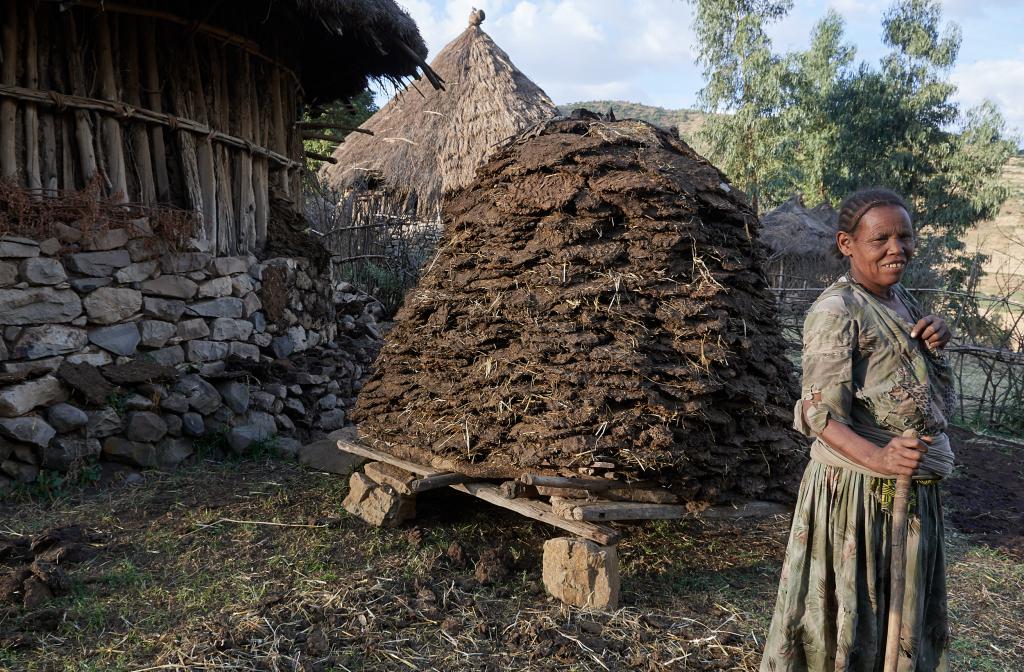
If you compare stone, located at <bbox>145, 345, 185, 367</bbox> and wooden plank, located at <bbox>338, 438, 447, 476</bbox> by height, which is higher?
stone, located at <bbox>145, 345, 185, 367</bbox>

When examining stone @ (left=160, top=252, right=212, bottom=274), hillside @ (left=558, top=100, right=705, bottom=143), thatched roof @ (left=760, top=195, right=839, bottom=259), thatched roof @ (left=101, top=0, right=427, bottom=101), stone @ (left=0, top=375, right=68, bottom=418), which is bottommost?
stone @ (left=0, top=375, right=68, bottom=418)

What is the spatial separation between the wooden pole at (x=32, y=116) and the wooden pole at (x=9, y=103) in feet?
0.25

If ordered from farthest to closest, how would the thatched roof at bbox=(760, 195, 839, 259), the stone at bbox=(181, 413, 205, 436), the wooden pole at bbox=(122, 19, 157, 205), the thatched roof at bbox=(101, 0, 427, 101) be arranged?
the thatched roof at bbox=(760, 195, 839, 259)
the thatched roof at bbox=(101, 0, 427, 101)
the wooden pole at bbox=(122, 19, 157, 205)
the stone at bbox=(181, 413, 205, 436)

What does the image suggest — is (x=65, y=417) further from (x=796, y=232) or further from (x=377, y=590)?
(x=796, y=232)

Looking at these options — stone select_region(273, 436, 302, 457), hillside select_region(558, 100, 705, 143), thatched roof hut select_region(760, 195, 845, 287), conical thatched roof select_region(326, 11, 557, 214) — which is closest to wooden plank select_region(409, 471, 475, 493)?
stone select_region(273, 436, 302, 457)

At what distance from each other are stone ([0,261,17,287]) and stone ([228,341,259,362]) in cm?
163

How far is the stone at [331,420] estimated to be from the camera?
636 centimetres

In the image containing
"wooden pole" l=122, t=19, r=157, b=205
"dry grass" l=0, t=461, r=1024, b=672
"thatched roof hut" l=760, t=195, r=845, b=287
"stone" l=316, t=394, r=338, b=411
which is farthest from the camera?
"thatched roof hut" l=760, t=195, r=845, b=287

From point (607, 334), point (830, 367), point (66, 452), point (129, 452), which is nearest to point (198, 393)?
point (129, 452)

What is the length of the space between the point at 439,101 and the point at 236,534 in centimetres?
1151

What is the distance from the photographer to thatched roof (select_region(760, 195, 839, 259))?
13719 mm

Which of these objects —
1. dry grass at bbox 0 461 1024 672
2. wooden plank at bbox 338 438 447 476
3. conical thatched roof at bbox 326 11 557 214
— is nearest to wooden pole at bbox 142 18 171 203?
dry grass at bbox 0 461 1024 672

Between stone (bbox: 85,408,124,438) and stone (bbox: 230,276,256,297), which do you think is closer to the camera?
stone (bbox: 85,408,124,438)

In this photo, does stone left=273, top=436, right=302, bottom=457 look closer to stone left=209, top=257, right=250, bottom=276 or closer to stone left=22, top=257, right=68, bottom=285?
stone left=209, top=257, right=250, bottom=276
